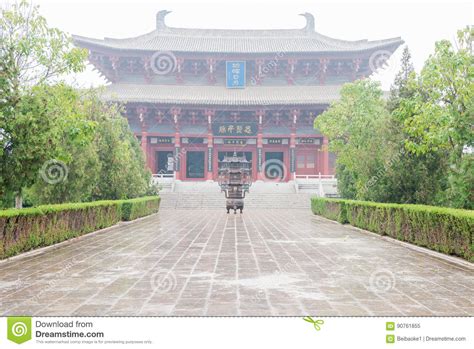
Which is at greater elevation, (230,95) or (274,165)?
(230,95)

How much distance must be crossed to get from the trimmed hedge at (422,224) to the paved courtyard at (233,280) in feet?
1.19

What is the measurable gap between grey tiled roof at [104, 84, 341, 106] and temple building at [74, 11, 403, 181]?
6cm

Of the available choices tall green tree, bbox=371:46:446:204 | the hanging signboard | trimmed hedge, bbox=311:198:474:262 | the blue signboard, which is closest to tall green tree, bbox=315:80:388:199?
tall green tree, bbox=371:46:446:204

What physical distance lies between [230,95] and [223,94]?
516 millimetres

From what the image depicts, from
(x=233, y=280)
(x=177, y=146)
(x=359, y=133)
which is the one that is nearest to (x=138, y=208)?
(x=359, y=133)

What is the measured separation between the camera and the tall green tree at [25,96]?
339 inches

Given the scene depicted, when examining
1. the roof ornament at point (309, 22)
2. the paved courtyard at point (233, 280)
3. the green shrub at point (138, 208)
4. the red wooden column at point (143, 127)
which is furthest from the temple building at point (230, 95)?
the paved courtyard at point (233, 280)

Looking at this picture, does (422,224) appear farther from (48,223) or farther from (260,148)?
(260,148)

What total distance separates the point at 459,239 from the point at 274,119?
Result: 79.2 ft

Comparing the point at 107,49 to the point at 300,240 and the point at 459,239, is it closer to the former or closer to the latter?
the point at 300,240

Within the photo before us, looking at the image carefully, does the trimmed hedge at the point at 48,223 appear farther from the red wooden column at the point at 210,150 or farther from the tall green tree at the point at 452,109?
the red wooden column at the point at 210,150

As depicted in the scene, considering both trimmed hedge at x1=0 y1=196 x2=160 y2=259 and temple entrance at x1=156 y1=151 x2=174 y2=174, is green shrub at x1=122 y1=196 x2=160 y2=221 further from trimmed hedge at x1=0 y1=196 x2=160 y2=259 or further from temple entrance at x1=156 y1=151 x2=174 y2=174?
temple entrance at x1=156 y1=151 x2=174 y2=174

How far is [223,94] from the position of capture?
32.4m

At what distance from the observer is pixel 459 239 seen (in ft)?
27.3
